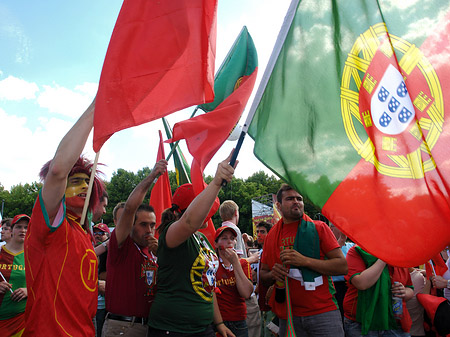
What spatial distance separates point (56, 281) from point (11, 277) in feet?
10.8

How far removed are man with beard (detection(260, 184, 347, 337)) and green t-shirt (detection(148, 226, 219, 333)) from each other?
3.05 ft

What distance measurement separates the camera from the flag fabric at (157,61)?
2475 millimetres

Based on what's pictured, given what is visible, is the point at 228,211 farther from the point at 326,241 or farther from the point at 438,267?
the point at 438,267

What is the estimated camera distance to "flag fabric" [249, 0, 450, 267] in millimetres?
2352

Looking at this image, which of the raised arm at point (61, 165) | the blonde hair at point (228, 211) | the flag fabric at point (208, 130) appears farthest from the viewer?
the blonde hair at point (228, 211)

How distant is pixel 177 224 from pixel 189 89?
978 mm

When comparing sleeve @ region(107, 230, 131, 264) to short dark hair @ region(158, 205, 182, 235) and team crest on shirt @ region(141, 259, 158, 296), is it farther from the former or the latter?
short dark hair @ region(158, 205, 182, 235)

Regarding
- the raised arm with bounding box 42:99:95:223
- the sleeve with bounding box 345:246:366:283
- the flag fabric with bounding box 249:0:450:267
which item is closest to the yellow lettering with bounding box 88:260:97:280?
the raised arm with bounding box 42:99:95:223

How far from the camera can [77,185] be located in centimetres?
262

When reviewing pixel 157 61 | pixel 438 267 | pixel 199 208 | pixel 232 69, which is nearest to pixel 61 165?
pixel 199 208

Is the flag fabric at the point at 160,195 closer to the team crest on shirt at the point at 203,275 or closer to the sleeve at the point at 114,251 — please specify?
the sleeve at the point at 114,251

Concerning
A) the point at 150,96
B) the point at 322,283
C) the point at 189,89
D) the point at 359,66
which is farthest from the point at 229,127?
the point at 322,283

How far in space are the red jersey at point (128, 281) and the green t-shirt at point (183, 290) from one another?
412mm

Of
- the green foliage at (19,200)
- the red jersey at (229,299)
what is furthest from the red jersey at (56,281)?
the green foliage at (19,200)
